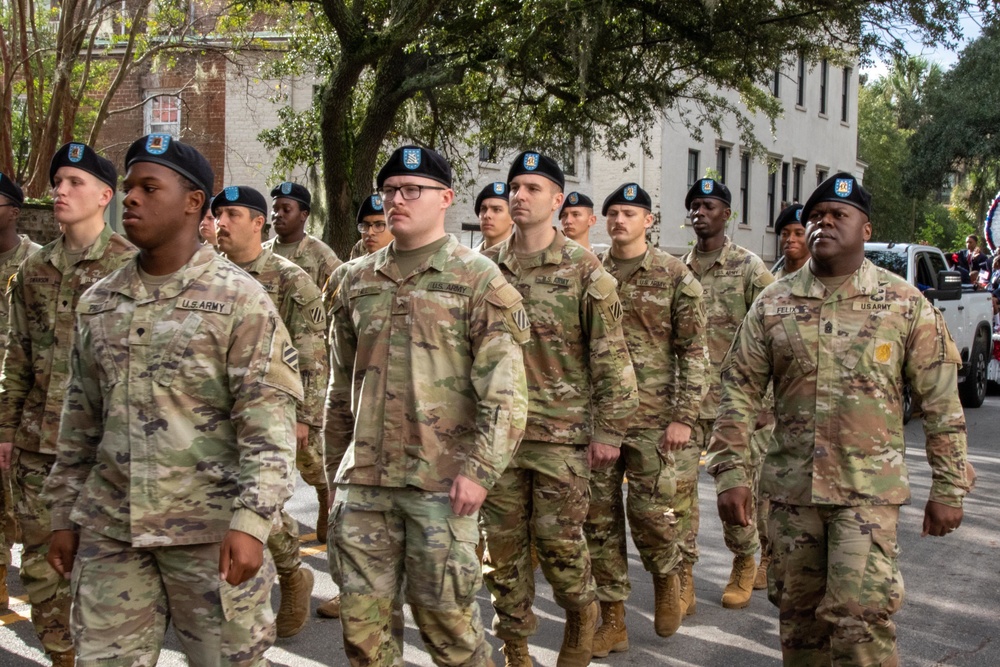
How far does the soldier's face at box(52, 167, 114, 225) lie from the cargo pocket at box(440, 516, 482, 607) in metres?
2.25

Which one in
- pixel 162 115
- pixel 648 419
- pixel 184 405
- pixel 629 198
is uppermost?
pixel 162 115

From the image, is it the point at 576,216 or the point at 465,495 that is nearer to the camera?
the point at 465,495

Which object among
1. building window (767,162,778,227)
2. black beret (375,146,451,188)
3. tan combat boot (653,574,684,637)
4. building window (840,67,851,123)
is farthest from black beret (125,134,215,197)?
building window (840,67,851,123)

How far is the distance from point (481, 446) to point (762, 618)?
10.6 feet

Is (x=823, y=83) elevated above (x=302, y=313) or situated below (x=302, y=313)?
above

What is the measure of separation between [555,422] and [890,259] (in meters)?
10.6

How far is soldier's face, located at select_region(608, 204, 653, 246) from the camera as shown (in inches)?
269

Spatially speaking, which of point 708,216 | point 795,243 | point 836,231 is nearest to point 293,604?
point 836,231

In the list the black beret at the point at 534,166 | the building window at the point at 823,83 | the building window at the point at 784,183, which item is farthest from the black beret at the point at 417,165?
the building window at the point at 823,83

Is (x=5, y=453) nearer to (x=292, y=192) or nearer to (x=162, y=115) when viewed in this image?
(x=292, y=192)

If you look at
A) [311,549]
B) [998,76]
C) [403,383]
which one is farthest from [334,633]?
[998,76]

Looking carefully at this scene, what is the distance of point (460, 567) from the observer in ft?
14.3

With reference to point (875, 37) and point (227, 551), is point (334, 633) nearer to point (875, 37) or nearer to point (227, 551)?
point (227, 551)

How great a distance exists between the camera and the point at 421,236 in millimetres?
4711
